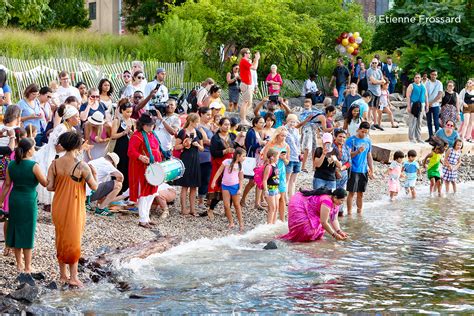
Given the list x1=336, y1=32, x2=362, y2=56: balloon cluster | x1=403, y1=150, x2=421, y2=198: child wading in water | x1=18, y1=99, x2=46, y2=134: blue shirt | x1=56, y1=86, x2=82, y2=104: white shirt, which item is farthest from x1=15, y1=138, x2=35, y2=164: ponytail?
x1=336, y1=32, x2=362, y2=56: balloon cluster

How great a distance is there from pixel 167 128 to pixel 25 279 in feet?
18.2

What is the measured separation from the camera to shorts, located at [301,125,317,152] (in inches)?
746

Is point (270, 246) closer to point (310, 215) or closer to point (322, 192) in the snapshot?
point (310, 215)

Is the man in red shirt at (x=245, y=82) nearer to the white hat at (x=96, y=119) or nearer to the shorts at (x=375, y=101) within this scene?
the shorts at (x=375, y=101)

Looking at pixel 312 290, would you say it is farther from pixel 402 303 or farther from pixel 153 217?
pixel 153 217

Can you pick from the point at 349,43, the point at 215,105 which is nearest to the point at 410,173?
the point at 215,105

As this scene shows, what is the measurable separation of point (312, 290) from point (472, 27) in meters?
22.5

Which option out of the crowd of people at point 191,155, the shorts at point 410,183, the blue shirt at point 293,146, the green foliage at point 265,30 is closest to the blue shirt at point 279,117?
the crowd of people at point 191,155

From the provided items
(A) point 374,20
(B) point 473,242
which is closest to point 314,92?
(A) point 374,20

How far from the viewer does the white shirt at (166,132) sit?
15.1 m

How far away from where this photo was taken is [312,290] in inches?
431

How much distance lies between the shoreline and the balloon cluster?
1494 cm

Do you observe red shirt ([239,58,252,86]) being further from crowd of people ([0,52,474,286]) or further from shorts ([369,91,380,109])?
crowd of people ([0,52,474,286])

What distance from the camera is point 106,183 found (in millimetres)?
13875
